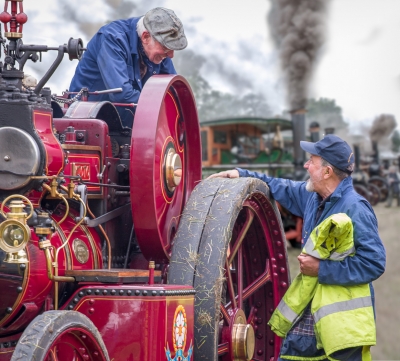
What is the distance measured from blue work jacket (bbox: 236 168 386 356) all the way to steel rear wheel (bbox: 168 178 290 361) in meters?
0.25

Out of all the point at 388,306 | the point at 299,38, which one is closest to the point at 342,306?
the point at 388,306

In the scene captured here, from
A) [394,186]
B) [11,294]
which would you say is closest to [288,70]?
[394,186]

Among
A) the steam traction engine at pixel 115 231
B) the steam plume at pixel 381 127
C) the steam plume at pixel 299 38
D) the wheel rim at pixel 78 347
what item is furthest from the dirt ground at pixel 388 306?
the steam plume at pixel 381 127

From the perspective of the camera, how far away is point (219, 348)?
3.51 metres

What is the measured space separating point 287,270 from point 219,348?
82 cm

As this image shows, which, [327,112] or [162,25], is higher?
[327,112]

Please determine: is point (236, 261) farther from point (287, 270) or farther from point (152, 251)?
point (152, 251)

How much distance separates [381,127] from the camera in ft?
123

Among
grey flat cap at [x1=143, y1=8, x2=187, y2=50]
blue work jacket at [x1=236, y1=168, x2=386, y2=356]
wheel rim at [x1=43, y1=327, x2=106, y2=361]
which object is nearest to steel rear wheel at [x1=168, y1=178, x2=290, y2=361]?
blue work jacket at [x1=236, y1=168, x2=386, y2=356]

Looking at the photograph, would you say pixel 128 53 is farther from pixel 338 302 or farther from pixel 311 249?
pixel 338 302

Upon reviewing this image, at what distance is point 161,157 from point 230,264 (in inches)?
26.7

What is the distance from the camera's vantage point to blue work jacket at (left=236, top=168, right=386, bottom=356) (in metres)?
3.28

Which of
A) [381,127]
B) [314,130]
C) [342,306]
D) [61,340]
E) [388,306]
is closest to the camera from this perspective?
[61,340]

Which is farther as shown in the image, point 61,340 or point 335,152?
point 335,152
